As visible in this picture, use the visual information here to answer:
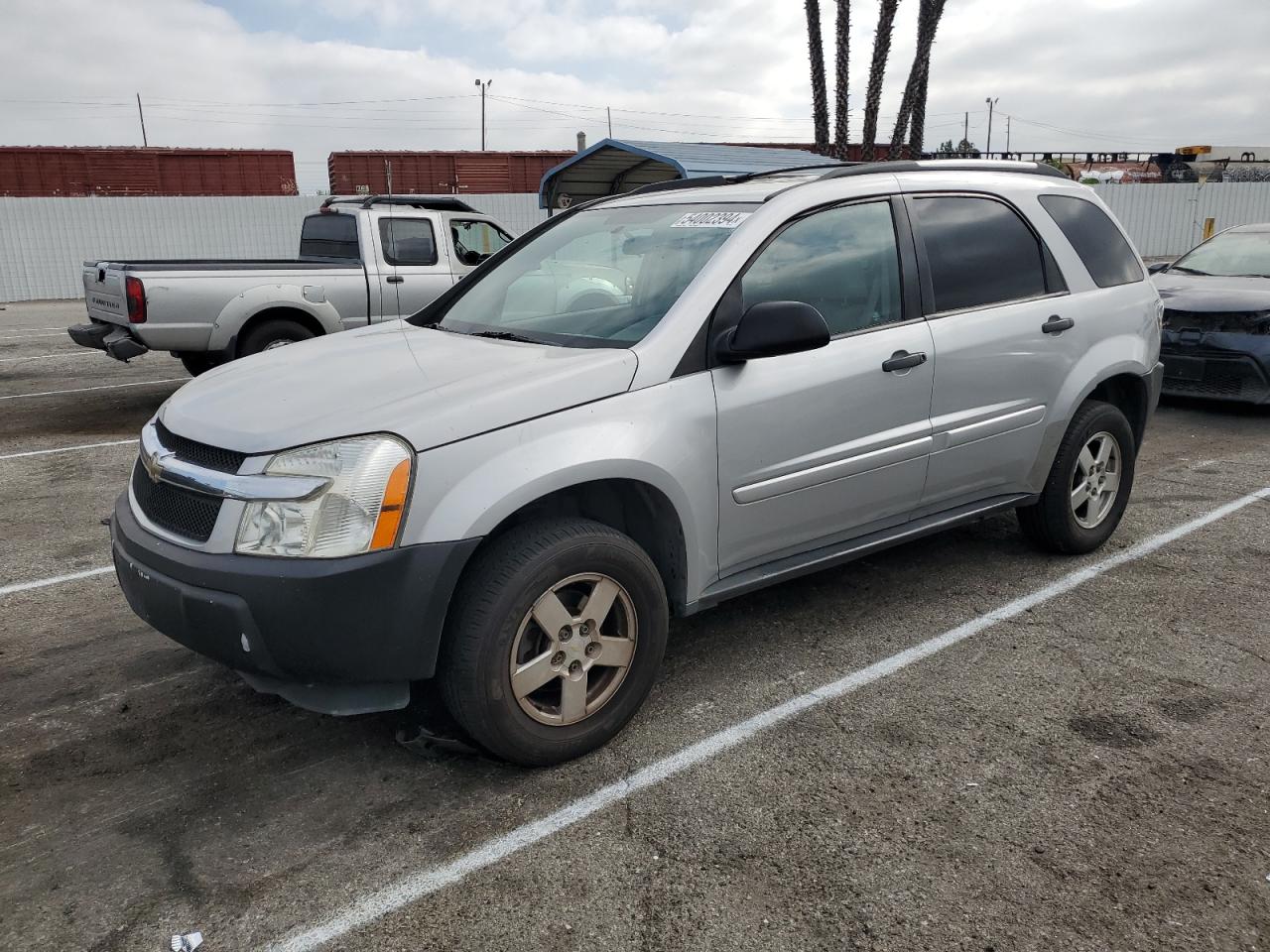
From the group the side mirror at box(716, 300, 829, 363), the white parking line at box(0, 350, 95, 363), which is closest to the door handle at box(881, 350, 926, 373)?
the side mirror at box(716, 300, 829, 363)

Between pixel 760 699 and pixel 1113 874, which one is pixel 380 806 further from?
pixel 1113 874

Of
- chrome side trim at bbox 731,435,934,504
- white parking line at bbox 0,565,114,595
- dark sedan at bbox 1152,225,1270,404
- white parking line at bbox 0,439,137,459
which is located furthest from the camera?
dark sedan at bbox 1152,225,1270,404

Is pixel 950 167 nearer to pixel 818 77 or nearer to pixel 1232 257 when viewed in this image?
pixel 1232 257

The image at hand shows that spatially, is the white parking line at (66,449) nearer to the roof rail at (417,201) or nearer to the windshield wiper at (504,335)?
the roof rail at (417,201)

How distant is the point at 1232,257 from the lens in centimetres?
930

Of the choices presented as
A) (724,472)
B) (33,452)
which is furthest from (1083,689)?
(33,452)

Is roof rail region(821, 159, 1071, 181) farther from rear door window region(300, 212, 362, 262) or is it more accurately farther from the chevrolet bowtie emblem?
rear door window region(300, 212, 362, 262)

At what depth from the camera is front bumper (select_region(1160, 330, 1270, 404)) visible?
8039 millimetres

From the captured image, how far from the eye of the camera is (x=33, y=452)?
7.56 meters

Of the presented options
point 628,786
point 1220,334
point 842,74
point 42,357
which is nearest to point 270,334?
point 42,357

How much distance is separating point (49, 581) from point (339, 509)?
292 centimetres

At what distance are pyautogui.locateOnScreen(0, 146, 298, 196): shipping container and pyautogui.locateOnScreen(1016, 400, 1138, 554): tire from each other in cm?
2510

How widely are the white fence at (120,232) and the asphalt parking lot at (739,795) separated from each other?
2139 cm

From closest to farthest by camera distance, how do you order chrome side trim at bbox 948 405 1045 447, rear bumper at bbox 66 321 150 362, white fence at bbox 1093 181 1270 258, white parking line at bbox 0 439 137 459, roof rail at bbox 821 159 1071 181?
1. roof rail at bbox 821 159 1071 181
2. chrome side trim at bbox 948 405 1045 447
3. white parking line at bbox 0 439 137 459
4. rear bumper at bbox 66 321 150 362
5. white fence at bbox 1093 181 1270 258
